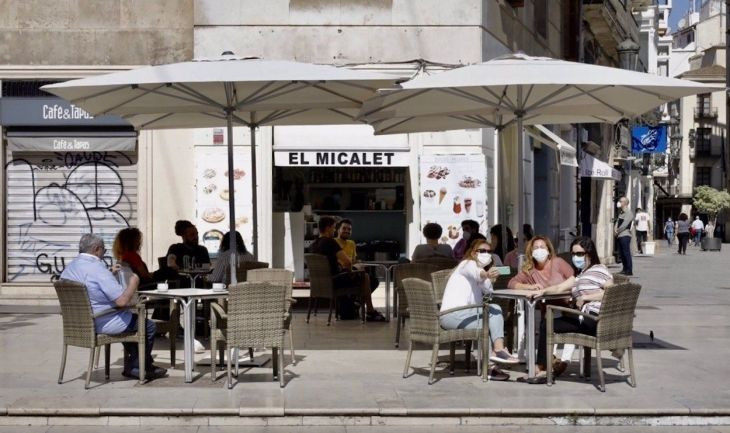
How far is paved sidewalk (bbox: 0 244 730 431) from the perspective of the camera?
9.58m

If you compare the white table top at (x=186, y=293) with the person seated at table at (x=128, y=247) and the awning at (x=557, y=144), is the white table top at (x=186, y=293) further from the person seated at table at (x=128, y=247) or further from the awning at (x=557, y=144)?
the awning at (x=557, y=144)

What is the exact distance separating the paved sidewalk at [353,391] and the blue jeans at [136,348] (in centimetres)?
17

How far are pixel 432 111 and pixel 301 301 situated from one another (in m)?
7.08

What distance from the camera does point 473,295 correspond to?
11414 mm

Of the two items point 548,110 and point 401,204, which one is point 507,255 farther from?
point 401,204

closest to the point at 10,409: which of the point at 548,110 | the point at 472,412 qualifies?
the point at 472,412

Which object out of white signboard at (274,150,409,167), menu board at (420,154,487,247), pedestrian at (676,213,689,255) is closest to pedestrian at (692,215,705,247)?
pedestrian at (676,213,689,255)

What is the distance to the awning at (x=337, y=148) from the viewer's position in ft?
64.3

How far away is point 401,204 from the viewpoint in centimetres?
Result: 2031

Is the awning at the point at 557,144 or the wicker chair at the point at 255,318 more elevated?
the awning at the point at 557,144

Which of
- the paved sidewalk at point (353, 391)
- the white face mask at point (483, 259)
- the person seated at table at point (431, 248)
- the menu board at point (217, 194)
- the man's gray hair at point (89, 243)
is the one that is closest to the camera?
the paved sidewalk at point (353, 391)

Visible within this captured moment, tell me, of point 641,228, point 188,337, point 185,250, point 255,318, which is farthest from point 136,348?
point 641,228

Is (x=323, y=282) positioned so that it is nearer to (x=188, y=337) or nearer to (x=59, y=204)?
(x=188, y=337)

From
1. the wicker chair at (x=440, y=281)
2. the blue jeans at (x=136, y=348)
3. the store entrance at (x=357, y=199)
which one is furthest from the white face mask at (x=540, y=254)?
the store entrance at (x=357, y=199)
